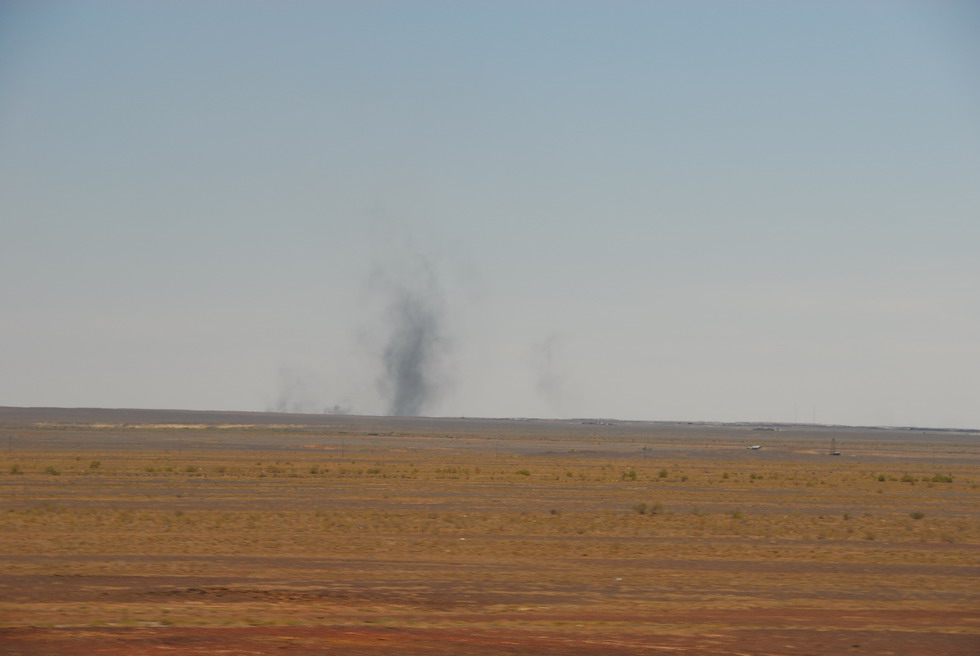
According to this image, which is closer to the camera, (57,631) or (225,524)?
(57,631)

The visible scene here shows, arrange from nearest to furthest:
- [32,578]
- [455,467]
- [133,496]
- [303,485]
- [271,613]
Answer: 1. [271,613]
2. [32,578]
3. [133,496]
4. [303,485]
5. [455,467]

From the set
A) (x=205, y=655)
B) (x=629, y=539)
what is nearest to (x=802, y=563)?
(x=629, y=539)

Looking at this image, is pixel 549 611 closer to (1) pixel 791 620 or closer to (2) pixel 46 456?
(1) pixel 791 620

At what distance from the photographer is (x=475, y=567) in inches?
914

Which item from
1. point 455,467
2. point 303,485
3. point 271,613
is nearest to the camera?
point 271,613

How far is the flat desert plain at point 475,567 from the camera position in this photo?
51.4 ft

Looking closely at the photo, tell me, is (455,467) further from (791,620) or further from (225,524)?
(791,620)

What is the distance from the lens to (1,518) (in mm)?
31062

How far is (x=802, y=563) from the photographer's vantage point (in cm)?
2505

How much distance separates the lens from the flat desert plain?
51.4 feet

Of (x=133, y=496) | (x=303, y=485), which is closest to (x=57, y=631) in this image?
(x=133, y=496)

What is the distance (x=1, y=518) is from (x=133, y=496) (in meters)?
7.79

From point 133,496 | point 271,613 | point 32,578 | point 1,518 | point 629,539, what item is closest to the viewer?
point 271,613

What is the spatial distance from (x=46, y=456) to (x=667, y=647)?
6120 centimetres
